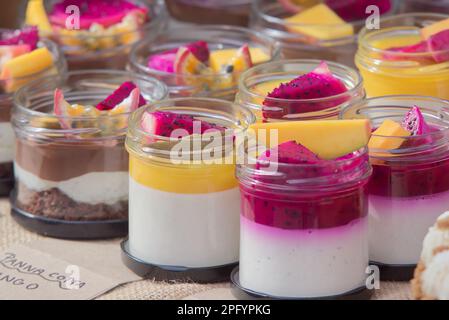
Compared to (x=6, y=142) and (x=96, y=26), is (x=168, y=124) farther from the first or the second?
(x=96, y=26)

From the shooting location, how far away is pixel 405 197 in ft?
6.34

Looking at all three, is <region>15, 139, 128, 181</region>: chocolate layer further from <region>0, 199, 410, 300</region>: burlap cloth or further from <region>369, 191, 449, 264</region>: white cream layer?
<region>369, 191, 449, 264</region>: white cream layer

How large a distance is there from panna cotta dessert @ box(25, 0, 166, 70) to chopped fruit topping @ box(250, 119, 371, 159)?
964 millimetres

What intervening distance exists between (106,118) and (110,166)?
0.11 meters

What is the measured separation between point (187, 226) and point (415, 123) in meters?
0.48

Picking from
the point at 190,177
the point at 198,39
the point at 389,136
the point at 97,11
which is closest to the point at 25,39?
the point at 97,11

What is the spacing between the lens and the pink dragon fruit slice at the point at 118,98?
227cm

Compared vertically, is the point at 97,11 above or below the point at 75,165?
above

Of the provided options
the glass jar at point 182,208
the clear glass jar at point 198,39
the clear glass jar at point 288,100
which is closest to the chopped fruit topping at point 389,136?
the clear glass jar at point 288,100

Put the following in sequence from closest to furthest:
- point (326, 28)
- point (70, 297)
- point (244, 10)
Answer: point (70, 297), point (326, 28), point (244, 10)

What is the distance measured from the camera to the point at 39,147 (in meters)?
2.24

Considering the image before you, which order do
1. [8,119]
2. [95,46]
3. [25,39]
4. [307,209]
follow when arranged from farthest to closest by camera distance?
1. [95,46]
2. [25,39]
3. [8,119]
4. [307,209]
